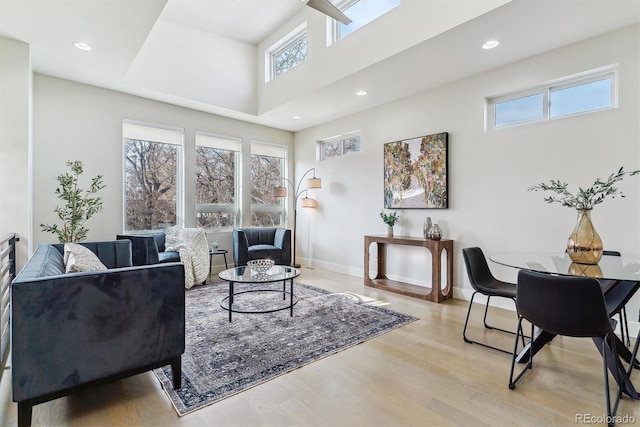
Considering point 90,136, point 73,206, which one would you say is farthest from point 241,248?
point 90,136

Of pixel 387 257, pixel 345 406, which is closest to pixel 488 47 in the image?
pixel 387 257

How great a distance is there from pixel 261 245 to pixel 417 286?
8.94 ft

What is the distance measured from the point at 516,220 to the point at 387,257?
195 cm

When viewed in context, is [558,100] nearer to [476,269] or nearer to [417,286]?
[476,269]

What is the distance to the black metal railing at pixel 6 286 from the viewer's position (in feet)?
7.80

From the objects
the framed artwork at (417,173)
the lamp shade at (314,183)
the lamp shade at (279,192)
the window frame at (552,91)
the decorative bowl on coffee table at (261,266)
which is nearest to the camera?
the window frame at (552,91)

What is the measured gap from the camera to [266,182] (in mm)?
6480

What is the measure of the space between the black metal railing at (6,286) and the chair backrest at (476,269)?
12.0 feet

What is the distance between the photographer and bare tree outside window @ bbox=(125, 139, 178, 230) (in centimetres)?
486

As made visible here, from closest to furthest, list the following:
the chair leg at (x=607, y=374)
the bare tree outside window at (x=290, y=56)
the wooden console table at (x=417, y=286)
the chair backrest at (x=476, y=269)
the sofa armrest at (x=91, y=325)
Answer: the sofa armrest at (x=91, y=325)
the chair leg at (x=607, y=374)
the chair backrest at (x=476, y=269)
the wooden console table at (x=417, y=286)
the bare tree outside window at (x=290, y=56)

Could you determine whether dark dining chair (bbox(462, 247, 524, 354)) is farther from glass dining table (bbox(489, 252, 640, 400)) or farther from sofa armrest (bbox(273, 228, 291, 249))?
sofa armrest (bbox(273, 228, 291, 249))

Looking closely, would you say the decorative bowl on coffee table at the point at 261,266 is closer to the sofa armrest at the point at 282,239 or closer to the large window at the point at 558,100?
the sofa armrest at the point at 282,239

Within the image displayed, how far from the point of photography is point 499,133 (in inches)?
146

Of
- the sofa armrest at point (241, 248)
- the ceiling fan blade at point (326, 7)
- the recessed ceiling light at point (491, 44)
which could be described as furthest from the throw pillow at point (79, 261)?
the recessed ceiling light at point (491, 44)
